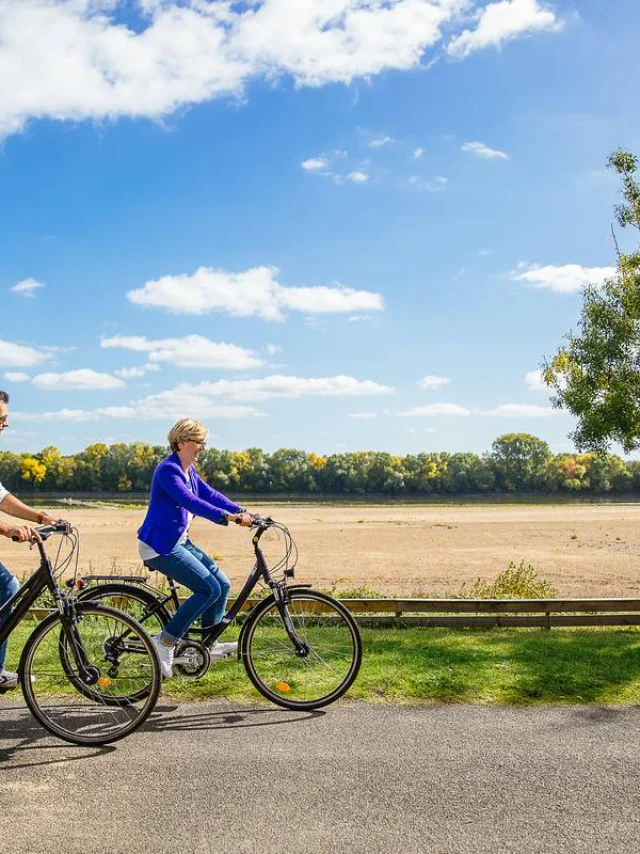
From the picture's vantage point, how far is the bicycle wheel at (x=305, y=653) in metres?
5.93

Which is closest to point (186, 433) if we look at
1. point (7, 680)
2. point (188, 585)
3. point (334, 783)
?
point (188, 585)

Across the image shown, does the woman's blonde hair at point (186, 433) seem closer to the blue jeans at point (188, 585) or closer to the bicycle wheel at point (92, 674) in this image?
the blue jeans at point (188, 585)

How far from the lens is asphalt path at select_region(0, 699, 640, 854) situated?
3652 mm

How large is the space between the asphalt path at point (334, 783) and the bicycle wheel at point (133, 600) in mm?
692

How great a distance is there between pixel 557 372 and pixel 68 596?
9.36m

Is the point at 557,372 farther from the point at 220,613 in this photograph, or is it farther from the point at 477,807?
the point at 477,807

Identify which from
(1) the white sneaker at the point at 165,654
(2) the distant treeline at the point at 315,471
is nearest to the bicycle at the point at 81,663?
(1) the white sneaker at the point at 165,654

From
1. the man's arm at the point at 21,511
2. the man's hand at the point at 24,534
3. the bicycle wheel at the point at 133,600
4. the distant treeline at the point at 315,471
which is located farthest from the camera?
the distant treeline at the point at 315,471

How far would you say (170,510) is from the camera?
579cm

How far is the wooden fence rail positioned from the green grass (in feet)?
1.55

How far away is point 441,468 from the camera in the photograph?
6944 inches

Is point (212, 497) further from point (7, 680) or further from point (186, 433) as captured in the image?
point (7, 680)

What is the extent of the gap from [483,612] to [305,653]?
3908mm

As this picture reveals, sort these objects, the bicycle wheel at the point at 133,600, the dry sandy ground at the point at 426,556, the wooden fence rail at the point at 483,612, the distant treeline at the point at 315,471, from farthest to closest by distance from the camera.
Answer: the distant treeline at the point at 315,471, the dry sandy ground at the point at 426,556, the wooden fence rail at the point at 483,612, the bicycle wheel at the point at 133,600
